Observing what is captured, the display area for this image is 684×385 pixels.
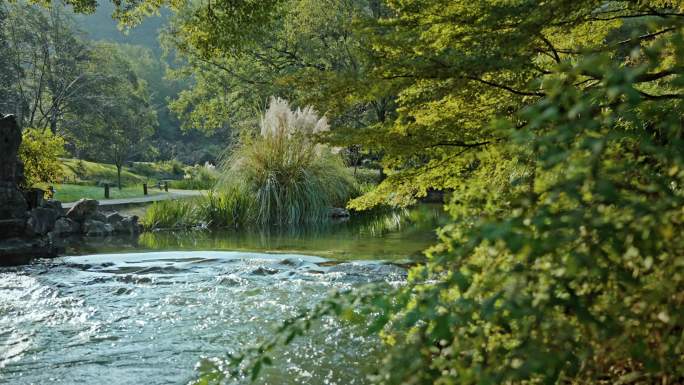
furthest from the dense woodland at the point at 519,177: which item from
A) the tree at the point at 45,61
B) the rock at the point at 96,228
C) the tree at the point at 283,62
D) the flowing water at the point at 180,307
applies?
the tree at the point at 45,61

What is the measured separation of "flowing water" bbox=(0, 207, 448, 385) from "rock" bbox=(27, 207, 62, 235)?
51 cm

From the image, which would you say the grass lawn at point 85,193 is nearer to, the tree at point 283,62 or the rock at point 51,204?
the tree at point 283,62

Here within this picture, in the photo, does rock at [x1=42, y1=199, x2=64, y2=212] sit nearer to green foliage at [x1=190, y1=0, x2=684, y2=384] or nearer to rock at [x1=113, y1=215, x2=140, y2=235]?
rock at [x1=113, y1=215, x2=140, y2=235]

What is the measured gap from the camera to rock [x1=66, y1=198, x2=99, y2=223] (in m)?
11.4

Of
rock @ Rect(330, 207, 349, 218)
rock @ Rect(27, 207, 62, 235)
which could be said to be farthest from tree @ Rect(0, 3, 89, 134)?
rock @ Rect(27, 207, 62, 235)

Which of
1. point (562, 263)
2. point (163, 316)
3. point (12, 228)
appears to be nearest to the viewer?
point (562, 263)

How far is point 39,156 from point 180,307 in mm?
6273

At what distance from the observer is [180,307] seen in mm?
5203

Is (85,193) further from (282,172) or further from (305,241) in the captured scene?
(305,241)

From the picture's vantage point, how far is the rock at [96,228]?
36.4 ft

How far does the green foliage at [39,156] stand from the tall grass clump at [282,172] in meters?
3.03

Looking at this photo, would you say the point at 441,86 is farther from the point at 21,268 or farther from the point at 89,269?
the point at 21,268

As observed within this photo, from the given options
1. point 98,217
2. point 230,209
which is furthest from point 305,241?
point 98,217

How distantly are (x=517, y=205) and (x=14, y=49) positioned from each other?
3271cm
